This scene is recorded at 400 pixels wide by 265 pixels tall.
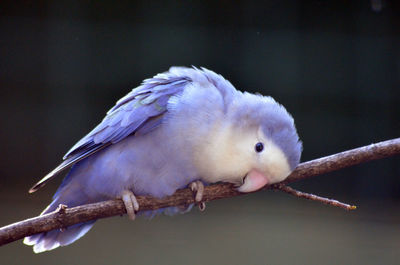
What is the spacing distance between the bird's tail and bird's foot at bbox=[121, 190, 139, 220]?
201 mm

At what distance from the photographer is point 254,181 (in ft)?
4.63

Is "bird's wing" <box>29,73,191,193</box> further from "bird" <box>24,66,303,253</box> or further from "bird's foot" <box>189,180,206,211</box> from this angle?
"bird's foot" <box>189,180,206,211</box>

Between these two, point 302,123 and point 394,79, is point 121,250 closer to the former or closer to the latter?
point 302,123

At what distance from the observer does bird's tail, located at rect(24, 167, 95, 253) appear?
1.58m

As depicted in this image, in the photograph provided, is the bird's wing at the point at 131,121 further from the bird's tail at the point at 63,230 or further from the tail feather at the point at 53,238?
the tail feather at the point at 53,238


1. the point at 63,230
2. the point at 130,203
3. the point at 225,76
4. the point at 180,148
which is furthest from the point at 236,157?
the point at 225,76

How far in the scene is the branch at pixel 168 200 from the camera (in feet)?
4.06

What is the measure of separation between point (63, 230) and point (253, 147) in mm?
678

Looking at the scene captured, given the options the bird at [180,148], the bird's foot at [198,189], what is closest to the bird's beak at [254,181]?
the bird at [180,148]

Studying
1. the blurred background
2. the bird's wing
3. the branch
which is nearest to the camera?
the branch

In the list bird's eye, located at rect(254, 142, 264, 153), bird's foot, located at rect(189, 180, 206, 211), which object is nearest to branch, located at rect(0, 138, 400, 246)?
bird's foot, located at rect(189, 180, 206, 211)

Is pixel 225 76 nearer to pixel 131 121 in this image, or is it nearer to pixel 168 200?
pixel 131 121

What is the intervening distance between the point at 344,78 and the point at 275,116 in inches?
→ 39.5

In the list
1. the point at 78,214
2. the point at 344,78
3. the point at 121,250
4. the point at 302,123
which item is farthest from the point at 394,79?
the point at 78,214
